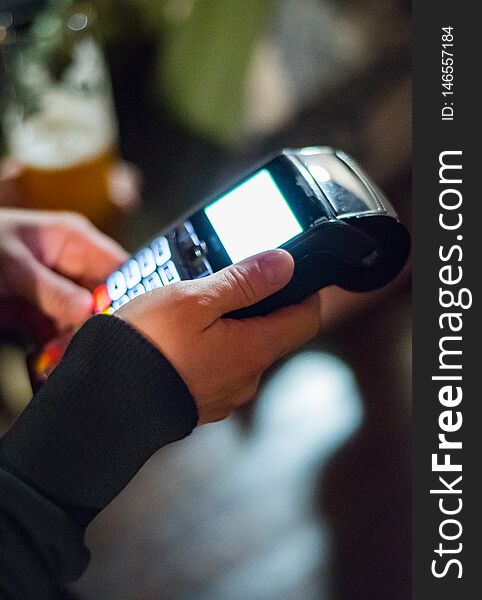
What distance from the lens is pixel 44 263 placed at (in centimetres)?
60

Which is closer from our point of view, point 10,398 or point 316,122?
point 10,398

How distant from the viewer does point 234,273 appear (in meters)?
0.42

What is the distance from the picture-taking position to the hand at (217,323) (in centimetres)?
41

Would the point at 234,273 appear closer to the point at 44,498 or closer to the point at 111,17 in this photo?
the point at 44,498

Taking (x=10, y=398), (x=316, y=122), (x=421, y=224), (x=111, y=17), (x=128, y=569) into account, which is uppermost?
(x=111, y=17)

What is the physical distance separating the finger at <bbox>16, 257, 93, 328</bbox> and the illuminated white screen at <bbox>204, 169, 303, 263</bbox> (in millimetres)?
133

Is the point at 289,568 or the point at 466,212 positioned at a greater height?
the point at 466,212

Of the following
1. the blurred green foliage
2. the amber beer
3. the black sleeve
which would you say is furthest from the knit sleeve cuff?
the blurred green foliage

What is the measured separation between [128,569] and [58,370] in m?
0.21

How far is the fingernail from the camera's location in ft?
1.34

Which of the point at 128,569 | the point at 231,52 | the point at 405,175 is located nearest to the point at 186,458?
the point at 128,569

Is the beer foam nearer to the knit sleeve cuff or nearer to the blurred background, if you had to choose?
the blurred background

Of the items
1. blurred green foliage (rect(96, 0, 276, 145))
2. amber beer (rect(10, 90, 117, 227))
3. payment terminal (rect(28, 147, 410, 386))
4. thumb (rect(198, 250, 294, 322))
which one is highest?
blurred green foliage (rect(96, 0, 276, 145))

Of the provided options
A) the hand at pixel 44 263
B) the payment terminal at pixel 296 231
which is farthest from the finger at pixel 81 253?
the payment terminal at pixel 296 231
